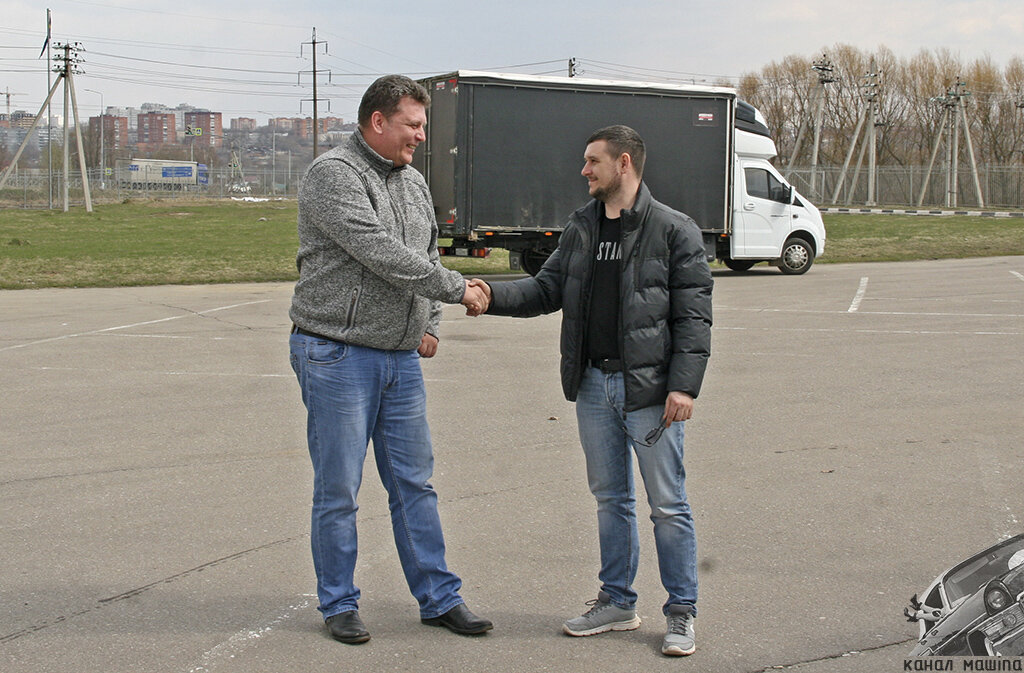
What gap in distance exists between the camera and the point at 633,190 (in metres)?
4.06

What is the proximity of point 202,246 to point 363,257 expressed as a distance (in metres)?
23.2

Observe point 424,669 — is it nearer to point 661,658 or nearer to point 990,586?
point 661,658

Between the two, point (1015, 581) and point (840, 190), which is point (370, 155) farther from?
point (840, 190)

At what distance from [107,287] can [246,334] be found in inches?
271

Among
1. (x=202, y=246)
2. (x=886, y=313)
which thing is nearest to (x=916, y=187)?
(x=202, y=246)

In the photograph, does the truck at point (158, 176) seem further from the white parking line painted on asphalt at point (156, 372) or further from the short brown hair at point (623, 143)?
the short brown hair at point (623, 143)

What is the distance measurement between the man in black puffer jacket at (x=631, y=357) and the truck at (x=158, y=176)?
73927 mm

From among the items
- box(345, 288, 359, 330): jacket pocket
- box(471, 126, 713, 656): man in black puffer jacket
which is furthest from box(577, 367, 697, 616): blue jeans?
box(345, 288, 359, 330): jacket pocket

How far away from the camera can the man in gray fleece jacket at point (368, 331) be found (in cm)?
396

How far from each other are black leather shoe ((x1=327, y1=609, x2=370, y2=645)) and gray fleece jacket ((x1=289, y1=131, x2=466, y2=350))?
39.7 inches

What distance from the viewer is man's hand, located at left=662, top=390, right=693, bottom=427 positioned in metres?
3.94

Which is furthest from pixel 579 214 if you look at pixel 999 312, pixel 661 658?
pixel 999 312

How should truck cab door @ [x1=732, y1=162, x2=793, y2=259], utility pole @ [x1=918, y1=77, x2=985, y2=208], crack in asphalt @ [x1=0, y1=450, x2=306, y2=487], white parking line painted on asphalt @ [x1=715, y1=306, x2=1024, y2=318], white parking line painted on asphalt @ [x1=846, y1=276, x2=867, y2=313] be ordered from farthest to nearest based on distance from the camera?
utility pole @ [x1=918, y1=77, x2=985, y2=208]
truck cab door @ [x1=732, y1=162, x2=793, y2=259]
white parking line painted on asphalt @ [x1=846, y1=276, x2=867, y2=313]
white parking line painted on asphalt @ [x1=715, y1=306, x2=1024, y2=318]
crack in asphalt @ [x1=0, y1=450, x2=306, y2=487]

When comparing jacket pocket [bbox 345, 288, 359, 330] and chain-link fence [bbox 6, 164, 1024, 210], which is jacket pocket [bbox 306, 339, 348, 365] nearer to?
jacket pocket [bbox 345, 288, 359, 330]
